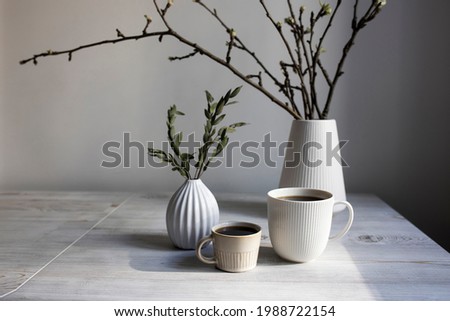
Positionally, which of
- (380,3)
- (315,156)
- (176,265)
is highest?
(380,3)

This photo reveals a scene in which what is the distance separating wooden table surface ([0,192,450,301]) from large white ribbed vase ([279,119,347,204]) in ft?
0.33

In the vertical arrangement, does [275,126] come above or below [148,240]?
above

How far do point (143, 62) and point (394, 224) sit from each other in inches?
32.1

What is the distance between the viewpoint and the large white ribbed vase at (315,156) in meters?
0.90

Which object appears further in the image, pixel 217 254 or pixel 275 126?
pixel 275 126

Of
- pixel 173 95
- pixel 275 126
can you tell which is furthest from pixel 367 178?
pixel 173 95

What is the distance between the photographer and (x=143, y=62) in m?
1.24

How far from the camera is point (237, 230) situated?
2.28 feet

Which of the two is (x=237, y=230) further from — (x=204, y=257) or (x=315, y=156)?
(x=315, y=156)

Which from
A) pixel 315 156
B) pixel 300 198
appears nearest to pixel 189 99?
pixel 315 156

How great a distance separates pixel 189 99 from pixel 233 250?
0.69 m

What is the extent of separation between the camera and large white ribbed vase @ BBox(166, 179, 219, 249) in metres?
0.74
